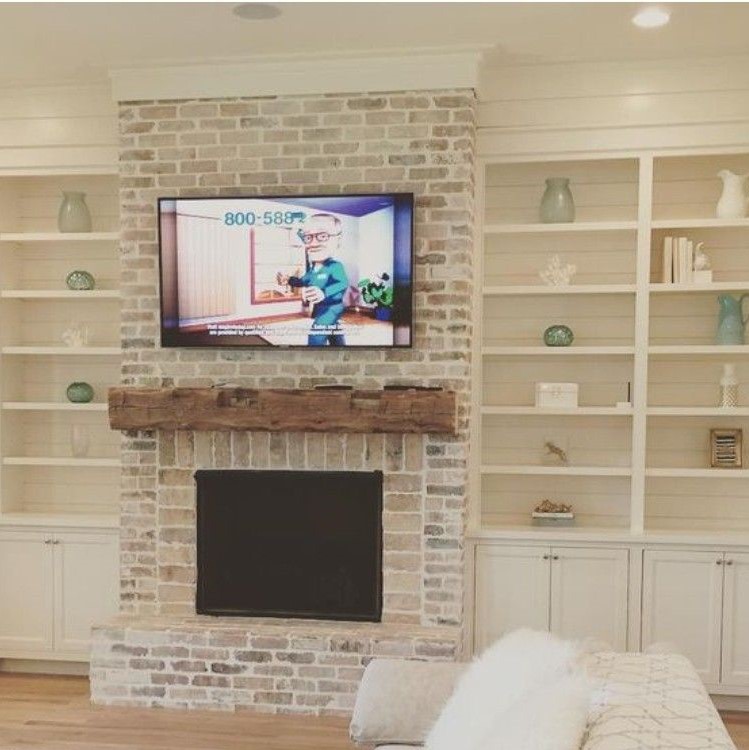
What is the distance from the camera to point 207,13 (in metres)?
3.50

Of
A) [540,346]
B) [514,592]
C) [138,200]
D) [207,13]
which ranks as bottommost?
[514,592]

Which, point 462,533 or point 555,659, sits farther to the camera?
point 462,533

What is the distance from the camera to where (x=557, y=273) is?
14.2 feet

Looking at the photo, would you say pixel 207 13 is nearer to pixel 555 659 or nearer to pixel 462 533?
pixel 462 533

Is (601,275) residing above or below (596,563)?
above

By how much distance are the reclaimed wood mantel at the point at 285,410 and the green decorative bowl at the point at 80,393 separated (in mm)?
569

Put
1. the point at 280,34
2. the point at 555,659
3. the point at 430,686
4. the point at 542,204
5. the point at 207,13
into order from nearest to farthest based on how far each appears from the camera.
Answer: the point at 555,659
the point at 430,686
the point at 207,13
the point at 280,34
the point at 542,204

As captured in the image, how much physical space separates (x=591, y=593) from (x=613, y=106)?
2.30m

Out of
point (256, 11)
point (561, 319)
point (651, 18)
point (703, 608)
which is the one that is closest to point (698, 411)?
point (561, 319)

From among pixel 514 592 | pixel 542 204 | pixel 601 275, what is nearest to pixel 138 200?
pixel 542 204

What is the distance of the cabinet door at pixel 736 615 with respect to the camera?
4066 millimetres

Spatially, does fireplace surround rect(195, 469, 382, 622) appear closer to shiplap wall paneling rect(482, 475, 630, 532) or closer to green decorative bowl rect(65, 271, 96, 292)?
shiplap wall paneling rect(482, 475, 630, 532)

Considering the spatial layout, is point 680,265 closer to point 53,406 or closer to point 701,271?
point 701,271

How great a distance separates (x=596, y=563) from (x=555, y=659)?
2123 mm
